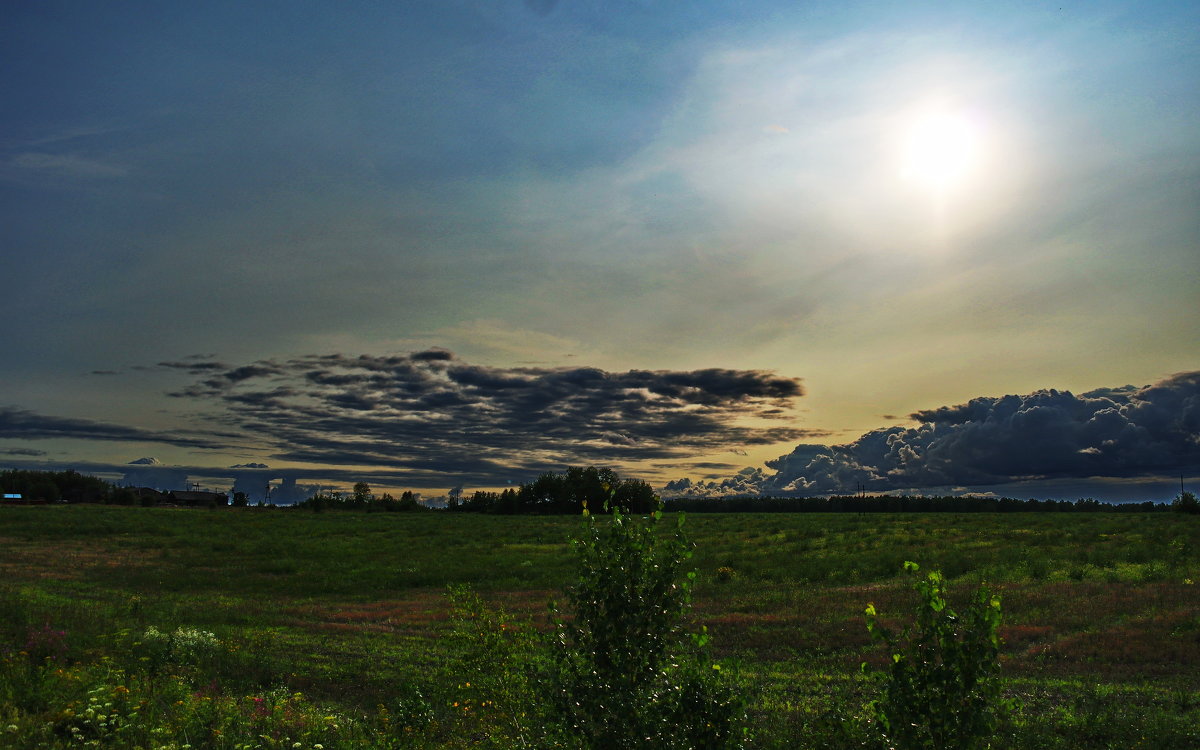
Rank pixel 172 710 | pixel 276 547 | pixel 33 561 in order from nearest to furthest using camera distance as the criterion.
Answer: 1. pixel 172 710
2. pixel 33 561
3. pixel 276 547

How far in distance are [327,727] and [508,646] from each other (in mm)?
5803

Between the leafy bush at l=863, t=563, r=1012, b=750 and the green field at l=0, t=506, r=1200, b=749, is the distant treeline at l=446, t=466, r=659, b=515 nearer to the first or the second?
the green field at l=0, t=506, r=1200, b=749

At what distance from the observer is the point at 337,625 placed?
25.5 metres

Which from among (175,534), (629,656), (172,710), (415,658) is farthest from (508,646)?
(175,534)

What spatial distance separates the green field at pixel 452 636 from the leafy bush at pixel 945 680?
89 centimetres

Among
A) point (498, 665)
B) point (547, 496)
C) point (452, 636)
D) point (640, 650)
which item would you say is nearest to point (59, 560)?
A: point (452, 636)

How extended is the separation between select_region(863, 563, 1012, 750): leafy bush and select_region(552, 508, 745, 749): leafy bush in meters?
1.48

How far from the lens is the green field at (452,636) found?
11.6 metres

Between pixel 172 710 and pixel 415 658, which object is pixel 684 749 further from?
pixel 415 658

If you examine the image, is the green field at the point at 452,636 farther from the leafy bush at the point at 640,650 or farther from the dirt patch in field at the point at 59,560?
the leafy bush at the point at 640,650

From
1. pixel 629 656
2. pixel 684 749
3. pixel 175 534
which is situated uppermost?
pixel 629 656

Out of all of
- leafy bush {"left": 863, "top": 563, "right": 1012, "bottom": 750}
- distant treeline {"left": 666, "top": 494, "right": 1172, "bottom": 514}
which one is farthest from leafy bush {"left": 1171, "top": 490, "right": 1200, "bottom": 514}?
leafy bush {"left": 863, "top": 563, "right": 1012, "bottom": 750}

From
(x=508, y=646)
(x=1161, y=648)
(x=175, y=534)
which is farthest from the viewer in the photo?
(x=175, y=534)

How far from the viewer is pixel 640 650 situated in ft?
21.8
